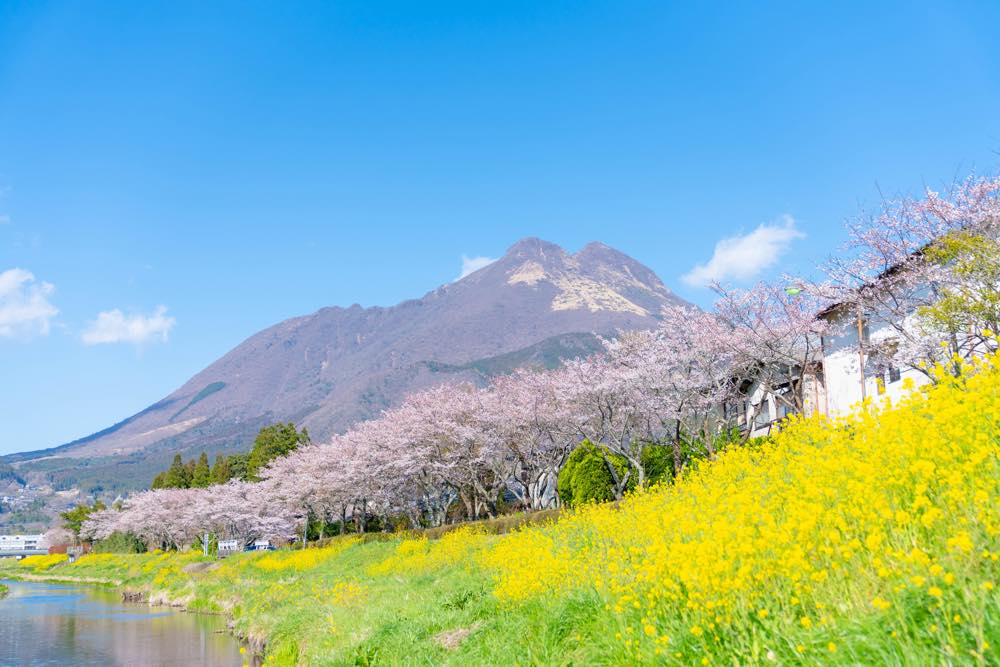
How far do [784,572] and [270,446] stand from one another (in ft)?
243

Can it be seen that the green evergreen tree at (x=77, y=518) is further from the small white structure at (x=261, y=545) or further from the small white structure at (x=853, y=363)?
the small white structure at (x=853, y=363)

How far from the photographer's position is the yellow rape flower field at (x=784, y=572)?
469cm

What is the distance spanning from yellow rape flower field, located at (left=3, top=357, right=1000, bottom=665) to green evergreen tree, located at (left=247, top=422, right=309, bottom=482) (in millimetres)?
62699

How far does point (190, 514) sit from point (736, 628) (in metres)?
75.5

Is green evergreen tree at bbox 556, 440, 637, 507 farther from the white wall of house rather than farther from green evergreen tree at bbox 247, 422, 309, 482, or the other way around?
green evergreen tree at bbox 247, 422, 309, 482

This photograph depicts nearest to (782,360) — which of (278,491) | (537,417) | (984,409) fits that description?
(537,417)

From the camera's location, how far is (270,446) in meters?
74.6

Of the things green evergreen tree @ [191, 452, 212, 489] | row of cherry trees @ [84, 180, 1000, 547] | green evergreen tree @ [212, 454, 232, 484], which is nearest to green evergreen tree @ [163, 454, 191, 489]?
green evergreen tree @ [191, 452, 212, 489]

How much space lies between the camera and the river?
20.3 m

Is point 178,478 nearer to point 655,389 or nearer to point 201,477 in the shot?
point 201,477

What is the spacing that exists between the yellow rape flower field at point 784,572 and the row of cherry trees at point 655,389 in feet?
13.1

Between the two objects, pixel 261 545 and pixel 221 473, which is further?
pixel 221 473

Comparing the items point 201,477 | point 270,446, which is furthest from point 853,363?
point 201,477

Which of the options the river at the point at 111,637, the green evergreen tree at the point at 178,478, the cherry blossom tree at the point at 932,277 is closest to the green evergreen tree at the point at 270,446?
the green evergreen tree at the point at 178,478
